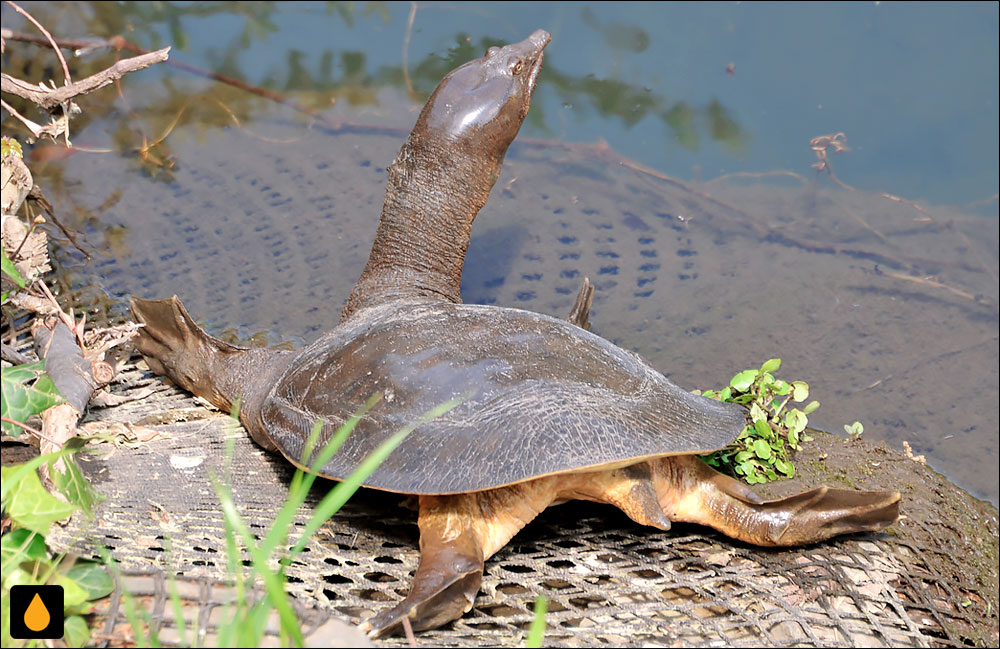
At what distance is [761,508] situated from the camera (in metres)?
2.18

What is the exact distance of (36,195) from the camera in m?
2.66

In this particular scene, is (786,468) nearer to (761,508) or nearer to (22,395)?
(761,508)

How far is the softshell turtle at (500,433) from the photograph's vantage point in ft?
6.30

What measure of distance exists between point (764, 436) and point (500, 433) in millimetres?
1066

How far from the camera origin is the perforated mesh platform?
1.84 m

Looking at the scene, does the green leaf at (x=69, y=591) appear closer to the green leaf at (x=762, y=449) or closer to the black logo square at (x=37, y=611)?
the black logo square at (x=37, y=611)

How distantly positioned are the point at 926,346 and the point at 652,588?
8.54 ft

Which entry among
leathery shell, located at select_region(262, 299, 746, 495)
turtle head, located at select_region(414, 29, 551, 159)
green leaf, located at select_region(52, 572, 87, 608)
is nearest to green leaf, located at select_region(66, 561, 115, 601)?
green leaf, located at select_region(52, 572, 87, 608)

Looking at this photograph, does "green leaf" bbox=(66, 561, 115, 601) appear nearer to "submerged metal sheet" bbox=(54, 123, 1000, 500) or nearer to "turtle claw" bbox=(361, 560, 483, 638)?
"turtle claw" bbox=(361, 560, 483, 638)

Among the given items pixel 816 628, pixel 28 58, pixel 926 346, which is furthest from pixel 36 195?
pixel 926 346

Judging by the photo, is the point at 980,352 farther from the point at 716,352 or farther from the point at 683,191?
the point at 683,191

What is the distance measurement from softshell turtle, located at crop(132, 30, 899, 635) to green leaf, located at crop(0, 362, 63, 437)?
0.69m

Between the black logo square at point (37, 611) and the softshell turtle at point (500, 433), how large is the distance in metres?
0.59

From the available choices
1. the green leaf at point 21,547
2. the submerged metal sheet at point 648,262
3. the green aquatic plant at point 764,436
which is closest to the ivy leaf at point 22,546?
the green leaf at point 21,547
